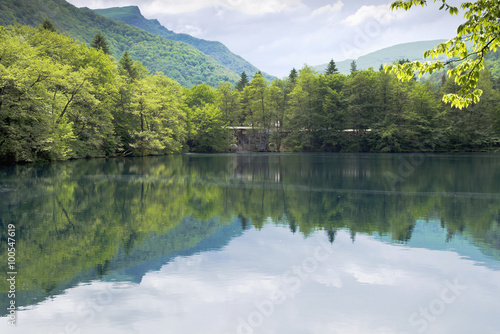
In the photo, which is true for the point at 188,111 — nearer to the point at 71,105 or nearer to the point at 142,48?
the point at 71,105

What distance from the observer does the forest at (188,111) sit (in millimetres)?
31656

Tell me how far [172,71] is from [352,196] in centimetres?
16467

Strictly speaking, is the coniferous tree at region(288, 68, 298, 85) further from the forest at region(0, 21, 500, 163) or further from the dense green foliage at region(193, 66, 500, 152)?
the dense green foliage at region(193, 66, 500, 152)

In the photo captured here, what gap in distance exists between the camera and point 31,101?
29750 millimetres

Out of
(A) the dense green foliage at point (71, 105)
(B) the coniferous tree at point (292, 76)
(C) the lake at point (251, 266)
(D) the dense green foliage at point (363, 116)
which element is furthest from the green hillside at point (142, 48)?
(C) the lake at point (251, 266)

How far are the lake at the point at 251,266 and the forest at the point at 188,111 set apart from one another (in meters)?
21.2

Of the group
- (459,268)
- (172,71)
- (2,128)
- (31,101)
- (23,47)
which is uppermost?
(172,71)

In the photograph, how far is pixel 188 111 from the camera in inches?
2837

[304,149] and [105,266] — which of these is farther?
[304,149]

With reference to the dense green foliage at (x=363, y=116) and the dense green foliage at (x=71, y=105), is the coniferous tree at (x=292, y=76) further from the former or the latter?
the dense green foliage at (x=71, y=105)

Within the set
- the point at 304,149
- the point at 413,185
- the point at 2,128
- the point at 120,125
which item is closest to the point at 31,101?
the point at 2,128

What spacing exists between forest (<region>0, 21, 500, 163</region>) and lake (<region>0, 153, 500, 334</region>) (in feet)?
69.6

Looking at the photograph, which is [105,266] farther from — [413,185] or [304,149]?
[304,149]

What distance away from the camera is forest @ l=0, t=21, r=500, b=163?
31.7 m
